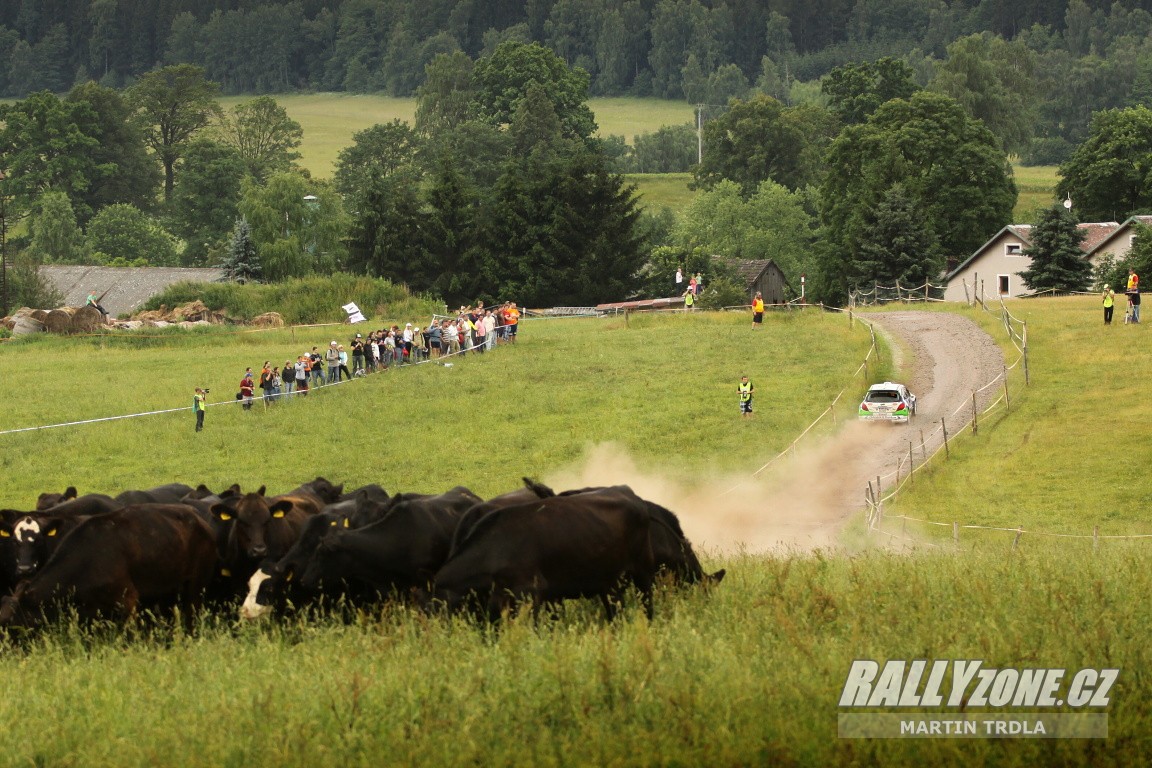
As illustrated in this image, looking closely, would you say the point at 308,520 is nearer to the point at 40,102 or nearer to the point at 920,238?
the point at 920,238

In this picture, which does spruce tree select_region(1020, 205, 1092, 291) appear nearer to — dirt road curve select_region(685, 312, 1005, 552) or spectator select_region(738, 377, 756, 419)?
dirt road curve select_region(685, 312, 1005, 552)

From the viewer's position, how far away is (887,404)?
42.5 metres

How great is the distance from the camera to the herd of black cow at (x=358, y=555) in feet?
53.3

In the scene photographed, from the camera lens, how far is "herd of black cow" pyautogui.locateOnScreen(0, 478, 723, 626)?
16250mm

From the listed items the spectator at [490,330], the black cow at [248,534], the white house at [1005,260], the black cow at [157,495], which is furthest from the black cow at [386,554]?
the white house at [1005,260]

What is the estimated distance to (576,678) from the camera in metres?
13.5

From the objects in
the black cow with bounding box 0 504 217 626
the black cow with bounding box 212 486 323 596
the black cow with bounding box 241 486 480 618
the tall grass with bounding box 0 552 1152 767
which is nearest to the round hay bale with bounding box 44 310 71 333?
the black cow with bounding box 212 486 323 596

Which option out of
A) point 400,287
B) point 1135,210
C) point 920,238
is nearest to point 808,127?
point 1135,210

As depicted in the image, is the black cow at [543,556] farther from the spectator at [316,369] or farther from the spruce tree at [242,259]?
the spruce tree at [242,259]

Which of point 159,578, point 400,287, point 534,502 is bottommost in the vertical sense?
point 400,287

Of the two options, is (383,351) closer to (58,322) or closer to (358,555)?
(58,322)

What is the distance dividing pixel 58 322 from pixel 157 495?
5161 cm

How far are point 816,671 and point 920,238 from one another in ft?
242

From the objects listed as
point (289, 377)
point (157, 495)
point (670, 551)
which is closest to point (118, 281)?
point (289, 377)
